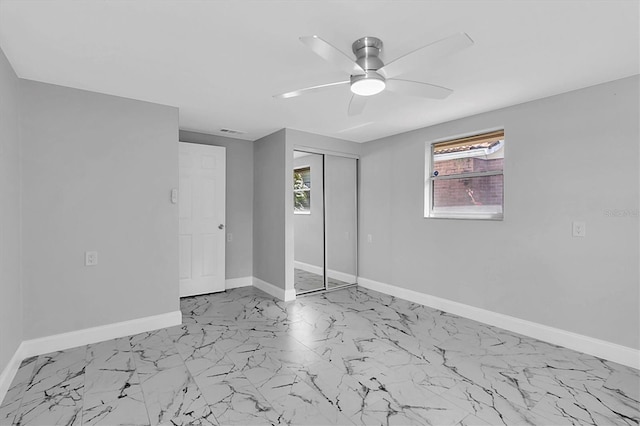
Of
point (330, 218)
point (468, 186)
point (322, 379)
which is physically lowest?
point (322, 379)

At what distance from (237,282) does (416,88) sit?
149 inches

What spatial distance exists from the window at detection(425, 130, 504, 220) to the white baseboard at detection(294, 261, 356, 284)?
1.68 meters

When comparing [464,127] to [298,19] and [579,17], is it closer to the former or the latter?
[579,17]

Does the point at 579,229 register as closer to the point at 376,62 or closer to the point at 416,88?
the point at 416,88

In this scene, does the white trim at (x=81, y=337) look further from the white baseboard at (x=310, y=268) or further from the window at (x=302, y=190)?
the window at (x=302, y=190)

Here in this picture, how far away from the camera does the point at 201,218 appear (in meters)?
4.47

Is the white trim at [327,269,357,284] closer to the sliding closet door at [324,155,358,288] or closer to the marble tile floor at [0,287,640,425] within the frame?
the sliding closet door at [324,155,358,288]

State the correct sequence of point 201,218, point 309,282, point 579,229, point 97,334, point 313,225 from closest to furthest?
1. point 579,229
2. point 97,334
3. point 201,218
4. point 309,282
5. point 313,225

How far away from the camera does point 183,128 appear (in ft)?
14.5

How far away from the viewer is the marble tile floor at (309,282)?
4.86 meters

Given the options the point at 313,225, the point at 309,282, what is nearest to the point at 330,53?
the point at 313,225

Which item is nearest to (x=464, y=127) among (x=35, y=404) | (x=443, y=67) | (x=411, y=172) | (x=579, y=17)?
(x=411, y=172)

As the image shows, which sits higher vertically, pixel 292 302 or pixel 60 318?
pixel 60 318

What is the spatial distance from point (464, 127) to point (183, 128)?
3511 millimetres
